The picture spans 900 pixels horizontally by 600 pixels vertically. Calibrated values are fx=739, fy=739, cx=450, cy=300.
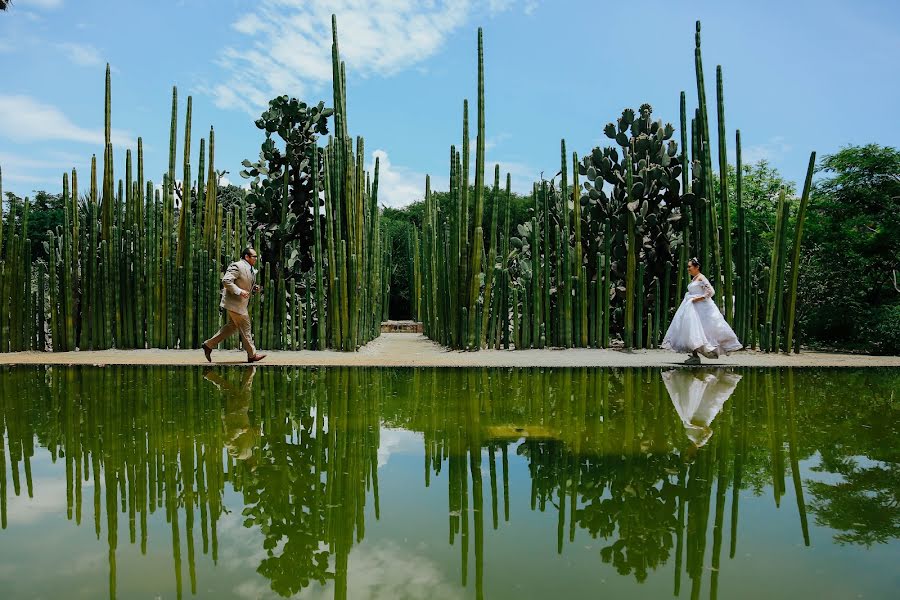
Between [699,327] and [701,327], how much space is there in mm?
38

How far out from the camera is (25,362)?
26.0 feet

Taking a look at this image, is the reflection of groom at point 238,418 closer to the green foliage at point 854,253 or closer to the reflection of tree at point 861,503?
the reflection of tree at point 861,503

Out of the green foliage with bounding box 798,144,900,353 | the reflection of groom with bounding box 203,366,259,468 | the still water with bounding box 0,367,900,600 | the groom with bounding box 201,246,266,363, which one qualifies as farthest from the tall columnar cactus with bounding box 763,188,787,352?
the reflection of groom with bounding box 203,366,259,468

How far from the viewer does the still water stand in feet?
7.09

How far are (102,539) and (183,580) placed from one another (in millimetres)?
528

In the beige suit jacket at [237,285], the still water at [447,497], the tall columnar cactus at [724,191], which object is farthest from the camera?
the tall columnar cactus at [724,191]

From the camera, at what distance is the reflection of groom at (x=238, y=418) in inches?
143

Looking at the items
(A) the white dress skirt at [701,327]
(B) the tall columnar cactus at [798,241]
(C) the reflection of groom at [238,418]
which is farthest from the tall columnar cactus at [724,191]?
(C) the reflection of groom at [238,418]

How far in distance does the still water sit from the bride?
2.54 m

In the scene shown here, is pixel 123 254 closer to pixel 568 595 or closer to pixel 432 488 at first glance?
pixel 432 488

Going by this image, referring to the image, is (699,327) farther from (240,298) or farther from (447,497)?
(447,497)

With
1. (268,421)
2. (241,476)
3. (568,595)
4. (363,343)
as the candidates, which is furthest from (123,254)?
(568,595)

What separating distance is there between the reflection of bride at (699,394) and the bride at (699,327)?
57 centimetres

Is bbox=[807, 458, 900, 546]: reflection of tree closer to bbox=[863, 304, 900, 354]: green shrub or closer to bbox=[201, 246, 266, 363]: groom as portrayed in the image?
bbox=[201, 246, 266, 363]: groom
